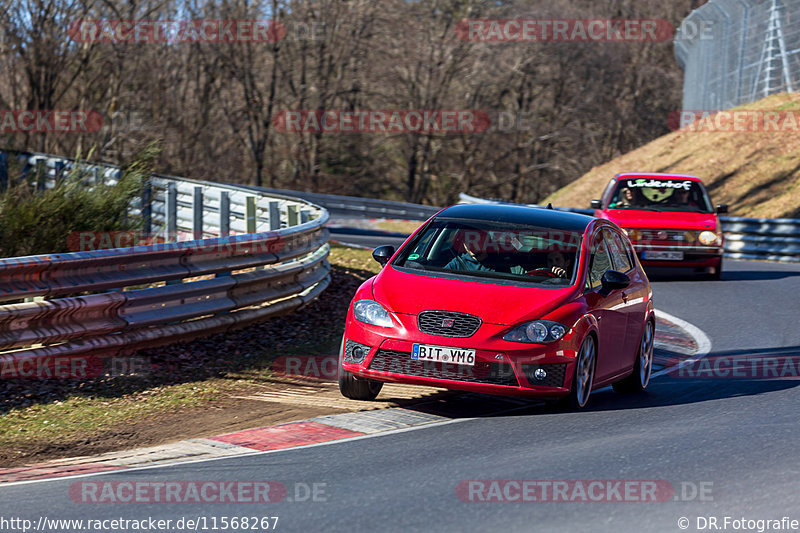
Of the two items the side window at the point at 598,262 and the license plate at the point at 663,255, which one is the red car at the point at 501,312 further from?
the license plate at the point at 663,255

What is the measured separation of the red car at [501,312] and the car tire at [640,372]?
0.01 metres

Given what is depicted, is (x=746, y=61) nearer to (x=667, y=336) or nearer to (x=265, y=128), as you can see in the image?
(x=265, y=128)

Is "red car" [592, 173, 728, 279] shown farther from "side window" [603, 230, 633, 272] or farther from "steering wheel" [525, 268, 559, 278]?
"steering wheel" [525, 268, 559, 278]

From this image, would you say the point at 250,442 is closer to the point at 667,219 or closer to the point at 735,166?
the point at 667,219

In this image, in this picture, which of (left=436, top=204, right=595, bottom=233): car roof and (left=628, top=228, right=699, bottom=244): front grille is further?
(left=628, top=228, right=699, bottom=244): front grille

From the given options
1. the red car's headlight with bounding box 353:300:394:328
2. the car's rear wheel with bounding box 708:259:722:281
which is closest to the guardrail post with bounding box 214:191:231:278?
the car's rear wheel with bounding box 708:259:722:281

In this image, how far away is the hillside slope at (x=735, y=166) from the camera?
1261 inches

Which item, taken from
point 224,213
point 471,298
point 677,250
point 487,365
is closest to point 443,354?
point 487,365

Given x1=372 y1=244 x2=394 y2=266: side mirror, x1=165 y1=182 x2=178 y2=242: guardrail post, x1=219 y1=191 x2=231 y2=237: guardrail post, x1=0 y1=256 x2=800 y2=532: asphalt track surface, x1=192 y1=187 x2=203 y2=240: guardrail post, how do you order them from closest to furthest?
x1=0 y1=256 x2=800 y2=532: asphalt track surface, x1=372 y1=244 x2=394 y2=266: side mirror, x1=219 y1=191 x2=231 y2=237: guardrail post, x1=192 y1=187 x2=203 y2=240: guardrail post, x1=165 y1=182 x2=178 y2=242: guardrail post

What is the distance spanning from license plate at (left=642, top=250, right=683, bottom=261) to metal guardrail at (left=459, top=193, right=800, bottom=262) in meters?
7.45

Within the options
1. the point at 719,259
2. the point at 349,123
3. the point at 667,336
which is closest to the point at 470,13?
the point at 349,123

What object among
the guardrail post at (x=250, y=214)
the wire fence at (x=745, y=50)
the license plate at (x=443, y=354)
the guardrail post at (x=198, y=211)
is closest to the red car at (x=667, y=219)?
the guardrail post at (x=250, y=214)

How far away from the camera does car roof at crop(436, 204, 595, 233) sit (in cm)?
908

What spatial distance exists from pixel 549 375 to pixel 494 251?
4.63 feet
